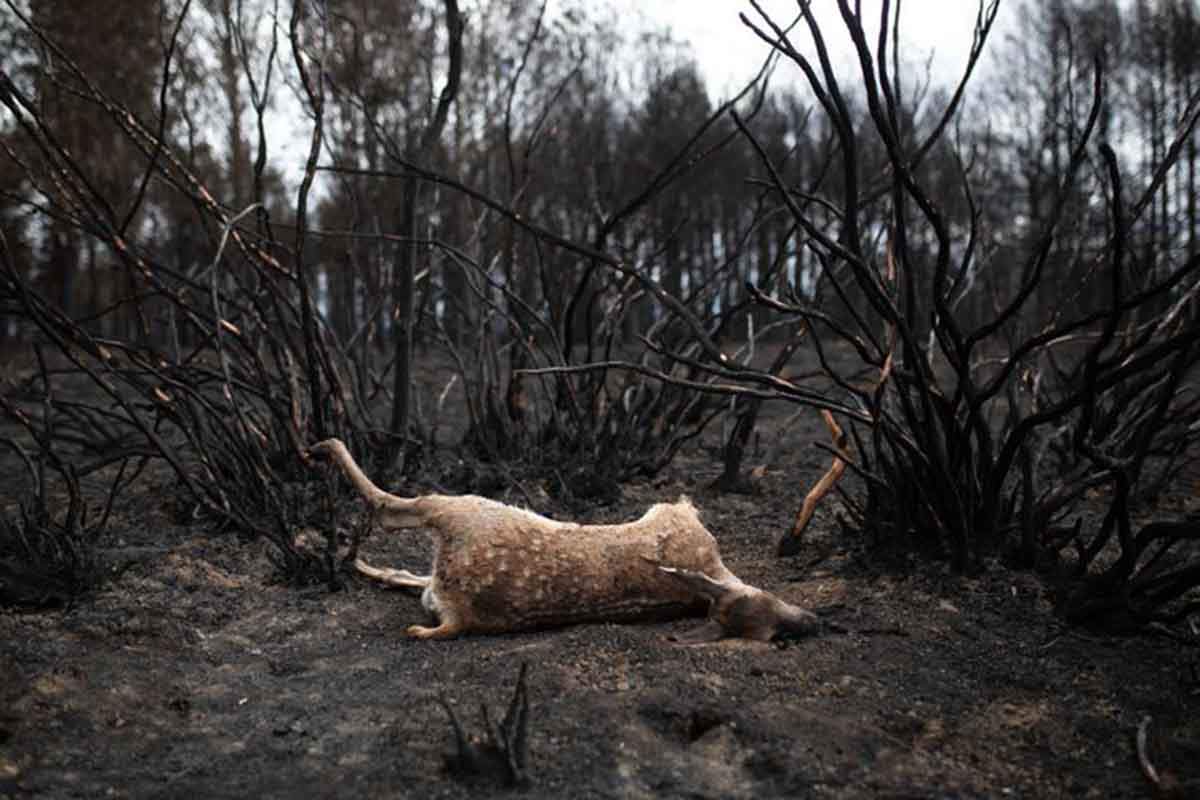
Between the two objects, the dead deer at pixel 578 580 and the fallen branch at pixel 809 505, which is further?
the fallen branch at pixel 809 505

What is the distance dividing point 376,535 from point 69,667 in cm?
163

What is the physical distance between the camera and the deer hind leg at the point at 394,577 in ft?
10.9

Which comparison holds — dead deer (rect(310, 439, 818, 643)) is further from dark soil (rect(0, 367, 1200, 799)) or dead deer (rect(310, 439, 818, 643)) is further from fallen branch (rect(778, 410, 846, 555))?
fallen branch (rect(778, 410, 846, 555))

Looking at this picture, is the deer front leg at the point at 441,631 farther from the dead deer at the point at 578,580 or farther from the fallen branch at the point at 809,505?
the fallen branch at the point at 809,505

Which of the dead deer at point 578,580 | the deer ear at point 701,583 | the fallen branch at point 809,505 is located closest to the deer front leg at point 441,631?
the dead deer at point 578,580

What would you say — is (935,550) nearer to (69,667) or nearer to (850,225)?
(850,225)

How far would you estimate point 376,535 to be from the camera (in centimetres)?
415

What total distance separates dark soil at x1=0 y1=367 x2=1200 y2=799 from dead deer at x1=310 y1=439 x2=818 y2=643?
0.06 meters

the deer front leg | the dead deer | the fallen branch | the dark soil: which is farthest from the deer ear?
the fallen branch

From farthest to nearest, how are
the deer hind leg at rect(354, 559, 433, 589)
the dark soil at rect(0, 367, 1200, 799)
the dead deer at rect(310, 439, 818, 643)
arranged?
the deer hind leg at rect(354, 559, 433, 589), the dead deer at rect(310, 439, 818, 643), the dark soil at rect(0, 367, 1200, 799)

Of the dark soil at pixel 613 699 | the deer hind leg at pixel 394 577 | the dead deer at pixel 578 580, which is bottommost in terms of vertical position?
the dark soil at pixel 613 699

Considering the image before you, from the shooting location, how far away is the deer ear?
2.71 metres

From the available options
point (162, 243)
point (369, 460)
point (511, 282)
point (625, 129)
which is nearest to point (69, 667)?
point (369, 460)

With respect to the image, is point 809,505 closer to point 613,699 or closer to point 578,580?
point 578,580
